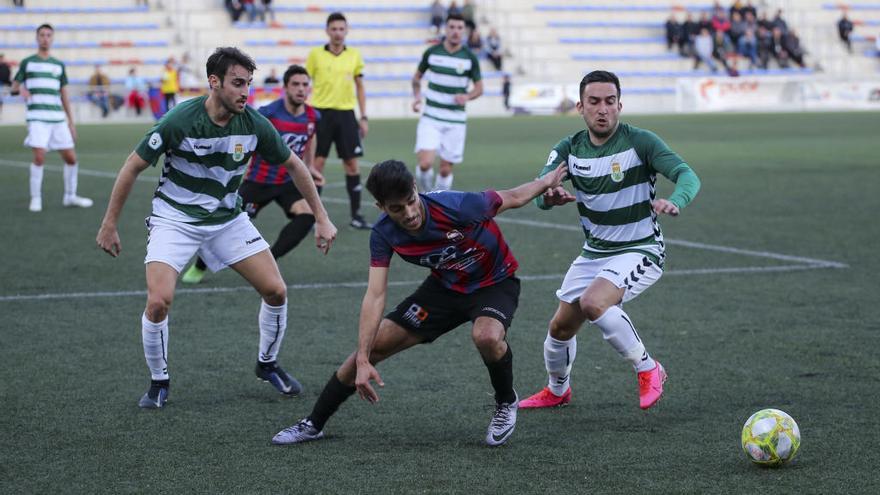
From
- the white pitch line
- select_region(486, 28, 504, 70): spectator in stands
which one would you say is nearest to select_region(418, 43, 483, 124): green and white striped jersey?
the white pitch line

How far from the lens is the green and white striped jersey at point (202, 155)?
20.0 feet

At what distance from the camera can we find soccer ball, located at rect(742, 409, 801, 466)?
495 centimetres

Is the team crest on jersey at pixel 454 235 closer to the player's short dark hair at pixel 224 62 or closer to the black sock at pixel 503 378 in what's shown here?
the black sock at pixel 503 378

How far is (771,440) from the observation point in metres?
4.95

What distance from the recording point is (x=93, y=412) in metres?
6.06

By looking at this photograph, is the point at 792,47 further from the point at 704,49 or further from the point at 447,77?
the point at 447,77

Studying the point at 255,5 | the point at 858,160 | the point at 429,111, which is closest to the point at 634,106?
the point at 255,5

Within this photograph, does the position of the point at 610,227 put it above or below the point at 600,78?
below

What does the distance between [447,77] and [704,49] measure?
33846 millimetres

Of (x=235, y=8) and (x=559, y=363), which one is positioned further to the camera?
(x=235, y=8)

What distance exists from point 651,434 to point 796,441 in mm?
→ 744

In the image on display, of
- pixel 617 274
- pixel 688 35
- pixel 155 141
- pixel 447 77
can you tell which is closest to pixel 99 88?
pixel 688 35

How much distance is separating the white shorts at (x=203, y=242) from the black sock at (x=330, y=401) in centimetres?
117

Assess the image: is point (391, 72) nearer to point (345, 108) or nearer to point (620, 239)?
point (345, 108)
